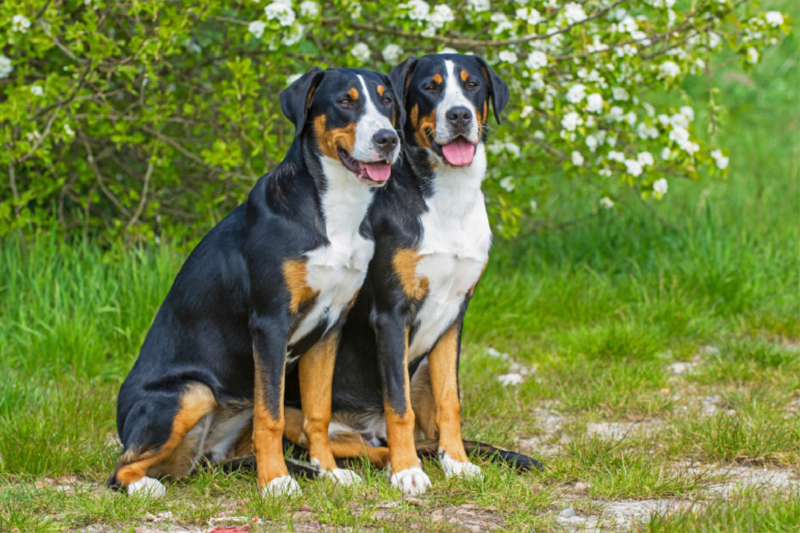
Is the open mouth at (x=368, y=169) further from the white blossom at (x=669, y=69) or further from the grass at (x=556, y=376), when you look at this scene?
A: the white blossom at (x=669, y=69)

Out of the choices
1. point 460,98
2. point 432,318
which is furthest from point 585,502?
point 460,98

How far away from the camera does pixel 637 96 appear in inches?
197

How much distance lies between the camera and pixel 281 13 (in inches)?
162

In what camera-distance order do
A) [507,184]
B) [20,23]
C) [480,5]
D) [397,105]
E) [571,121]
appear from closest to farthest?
[397,105] < [20,23] < [571,121] < [480,5] < [507,184]

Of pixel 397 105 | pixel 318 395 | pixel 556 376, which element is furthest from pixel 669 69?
pixel 318 395

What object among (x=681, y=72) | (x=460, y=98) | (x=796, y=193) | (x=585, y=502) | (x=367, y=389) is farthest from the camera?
(x=796, y=193)

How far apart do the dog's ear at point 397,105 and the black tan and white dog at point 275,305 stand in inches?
0.4

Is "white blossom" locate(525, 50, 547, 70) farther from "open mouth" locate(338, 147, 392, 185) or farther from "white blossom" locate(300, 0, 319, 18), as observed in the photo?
"open mouth" locate(338, 147, 392, 185)

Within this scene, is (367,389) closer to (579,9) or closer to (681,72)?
(579,9)

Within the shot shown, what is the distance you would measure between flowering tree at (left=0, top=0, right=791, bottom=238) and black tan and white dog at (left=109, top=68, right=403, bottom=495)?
1352mm

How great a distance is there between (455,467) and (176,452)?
1066mm

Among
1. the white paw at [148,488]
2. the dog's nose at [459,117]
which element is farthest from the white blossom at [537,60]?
the white paw at [148,488]

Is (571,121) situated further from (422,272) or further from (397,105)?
(422,272)

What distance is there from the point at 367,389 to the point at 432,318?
46 cm
